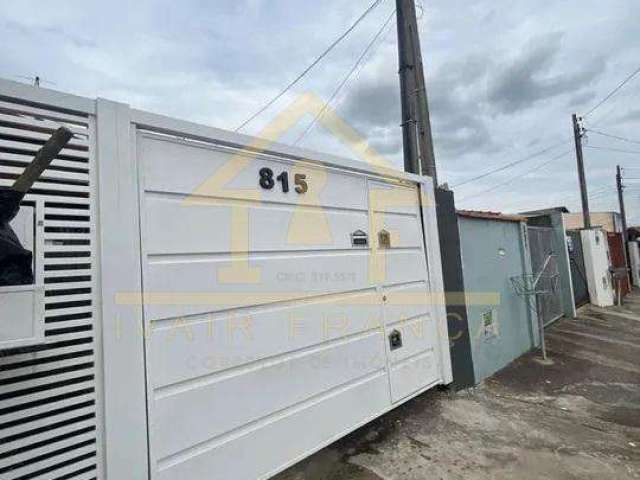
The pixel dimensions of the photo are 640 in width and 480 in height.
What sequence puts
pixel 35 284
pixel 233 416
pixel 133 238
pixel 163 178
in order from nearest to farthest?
1. pixel 35 284
2. pixel 133 238
3. pixel 163 178
4. pixel 233 416

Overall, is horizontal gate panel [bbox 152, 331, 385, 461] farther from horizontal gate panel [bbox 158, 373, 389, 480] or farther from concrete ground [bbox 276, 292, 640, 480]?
concrete ground [bbox 276, 292, 640, 480]

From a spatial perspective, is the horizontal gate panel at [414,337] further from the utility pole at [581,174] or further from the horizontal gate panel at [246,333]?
the utility pole at [581,174]

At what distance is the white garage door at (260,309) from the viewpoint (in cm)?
242

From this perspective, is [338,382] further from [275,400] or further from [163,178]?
[163,178]

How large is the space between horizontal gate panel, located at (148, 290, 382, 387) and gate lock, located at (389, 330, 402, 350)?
0.33 metres

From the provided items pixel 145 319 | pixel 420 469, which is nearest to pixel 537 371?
pixel 420 469

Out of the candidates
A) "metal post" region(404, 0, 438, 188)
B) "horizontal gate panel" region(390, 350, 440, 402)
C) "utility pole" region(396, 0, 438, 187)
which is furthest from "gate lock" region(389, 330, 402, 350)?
"utility pole" region(396, 0, 438, 187)

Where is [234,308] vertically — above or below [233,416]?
above

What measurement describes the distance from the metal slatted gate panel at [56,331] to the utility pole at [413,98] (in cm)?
414

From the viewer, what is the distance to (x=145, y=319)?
230 centimetres

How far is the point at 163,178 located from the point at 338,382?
2.17 metres

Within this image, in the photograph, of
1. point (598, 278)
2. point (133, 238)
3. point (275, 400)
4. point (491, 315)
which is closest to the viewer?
point (133, 238)

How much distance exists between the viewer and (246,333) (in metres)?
2.80

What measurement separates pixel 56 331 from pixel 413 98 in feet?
16.3
